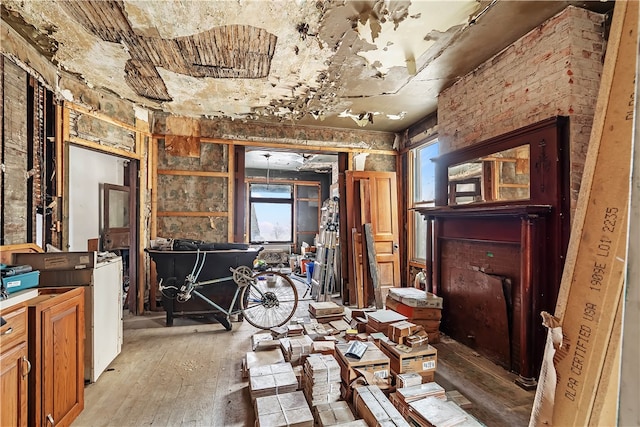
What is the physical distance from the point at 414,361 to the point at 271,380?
3.61 ft

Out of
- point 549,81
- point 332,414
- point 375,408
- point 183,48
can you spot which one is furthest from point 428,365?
point 183,48

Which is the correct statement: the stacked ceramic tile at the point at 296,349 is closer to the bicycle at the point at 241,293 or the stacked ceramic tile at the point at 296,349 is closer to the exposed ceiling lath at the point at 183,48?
the bicycle at the point at 241,293

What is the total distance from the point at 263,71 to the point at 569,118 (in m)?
2.74

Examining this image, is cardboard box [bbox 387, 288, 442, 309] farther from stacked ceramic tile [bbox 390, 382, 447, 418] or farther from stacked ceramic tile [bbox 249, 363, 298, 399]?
stacked ceramic tile [bbox 249, 363, 298, 399]

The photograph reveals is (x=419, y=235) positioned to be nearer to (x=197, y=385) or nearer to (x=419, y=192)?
(x=419, y=192)

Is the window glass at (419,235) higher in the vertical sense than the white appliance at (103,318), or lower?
higher

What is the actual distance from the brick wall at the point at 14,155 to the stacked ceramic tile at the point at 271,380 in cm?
218

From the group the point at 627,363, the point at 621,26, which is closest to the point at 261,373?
the point at 627,363

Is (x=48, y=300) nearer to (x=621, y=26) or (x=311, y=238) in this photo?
(x=621, y=26)

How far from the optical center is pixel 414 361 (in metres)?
2.22

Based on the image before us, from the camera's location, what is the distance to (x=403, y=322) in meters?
2.56

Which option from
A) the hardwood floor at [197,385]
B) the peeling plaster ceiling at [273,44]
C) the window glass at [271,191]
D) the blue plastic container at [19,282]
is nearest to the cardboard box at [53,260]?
the blue plastic container at [19,282]

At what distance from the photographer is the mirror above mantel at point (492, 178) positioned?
2.48 meters

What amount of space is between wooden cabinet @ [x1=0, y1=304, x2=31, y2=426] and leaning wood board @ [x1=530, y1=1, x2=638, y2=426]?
7.40 feet
